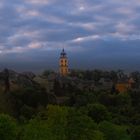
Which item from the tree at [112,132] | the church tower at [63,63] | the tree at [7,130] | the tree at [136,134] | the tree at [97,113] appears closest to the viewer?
the tree at [7,130]

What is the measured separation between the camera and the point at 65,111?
101 ft

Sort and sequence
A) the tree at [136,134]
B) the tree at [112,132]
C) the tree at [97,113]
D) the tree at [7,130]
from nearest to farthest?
1. the tree at [7,130]
2. the tree at [112,132]
3. the tree at [136,134]
4. the tree at [97,113]

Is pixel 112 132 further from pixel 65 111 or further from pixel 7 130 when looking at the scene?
pixel 7 130

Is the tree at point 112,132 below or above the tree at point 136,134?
above

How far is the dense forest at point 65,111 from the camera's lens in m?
30.2

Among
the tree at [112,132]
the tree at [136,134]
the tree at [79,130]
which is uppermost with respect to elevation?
the tree at [79,130]

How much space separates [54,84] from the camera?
83.2m

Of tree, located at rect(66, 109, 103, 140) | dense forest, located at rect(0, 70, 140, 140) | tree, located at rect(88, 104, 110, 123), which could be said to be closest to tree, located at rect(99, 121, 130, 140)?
dense forest, located at rect(0, 70, 140, 140)

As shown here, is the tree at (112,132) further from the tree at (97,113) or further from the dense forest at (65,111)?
the tree at (97,113)

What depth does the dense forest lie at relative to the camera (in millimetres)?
30250

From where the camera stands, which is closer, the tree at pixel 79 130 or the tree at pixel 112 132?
the tree at pixel 79 130

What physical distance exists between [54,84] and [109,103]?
18.5 meters

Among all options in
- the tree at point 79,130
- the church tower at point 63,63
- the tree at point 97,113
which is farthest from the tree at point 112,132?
the church tower at point 63,63

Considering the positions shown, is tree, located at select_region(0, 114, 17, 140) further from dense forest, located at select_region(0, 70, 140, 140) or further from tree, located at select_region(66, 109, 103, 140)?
tree, located at select_region(66, 109, 103, 140)
